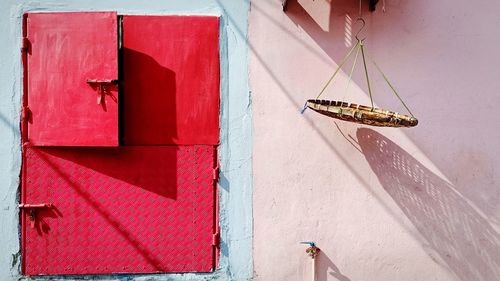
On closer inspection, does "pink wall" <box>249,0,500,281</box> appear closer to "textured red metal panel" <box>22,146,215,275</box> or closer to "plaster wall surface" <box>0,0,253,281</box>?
"plaster wall surface" <box>0,0,253,281</box>

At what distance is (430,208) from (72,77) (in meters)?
3.20

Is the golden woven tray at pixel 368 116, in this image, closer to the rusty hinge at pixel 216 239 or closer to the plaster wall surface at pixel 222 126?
the plaster wall surface at pixel 222 126

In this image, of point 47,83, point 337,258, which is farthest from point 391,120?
point 47,83

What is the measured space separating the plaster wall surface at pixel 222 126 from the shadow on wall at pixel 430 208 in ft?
3.53

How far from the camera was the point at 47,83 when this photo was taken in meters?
4.45

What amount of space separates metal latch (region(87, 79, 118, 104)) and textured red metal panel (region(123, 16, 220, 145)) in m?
0.22

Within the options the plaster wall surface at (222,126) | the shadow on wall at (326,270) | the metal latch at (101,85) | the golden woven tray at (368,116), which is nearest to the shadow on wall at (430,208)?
the golden woven tray at (368,116)

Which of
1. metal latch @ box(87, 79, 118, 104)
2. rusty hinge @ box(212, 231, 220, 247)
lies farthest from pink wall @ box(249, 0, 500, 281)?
metal latch @ box(87, 79, 118, 104)

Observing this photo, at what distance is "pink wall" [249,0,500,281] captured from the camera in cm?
468

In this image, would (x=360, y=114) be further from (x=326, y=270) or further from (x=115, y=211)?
(x=115, y=211)

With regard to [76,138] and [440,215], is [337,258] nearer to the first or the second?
[440,215]

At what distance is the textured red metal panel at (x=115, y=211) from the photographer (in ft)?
14.9

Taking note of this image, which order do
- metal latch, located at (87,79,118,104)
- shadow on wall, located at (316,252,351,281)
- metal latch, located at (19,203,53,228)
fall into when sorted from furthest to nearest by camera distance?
shadow on wall, located at (316,252,351,281), metal latch, located at (19,203,53,228), metal latch, located at (87,79,118,104)

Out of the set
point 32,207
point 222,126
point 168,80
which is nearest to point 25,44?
point 168,80
